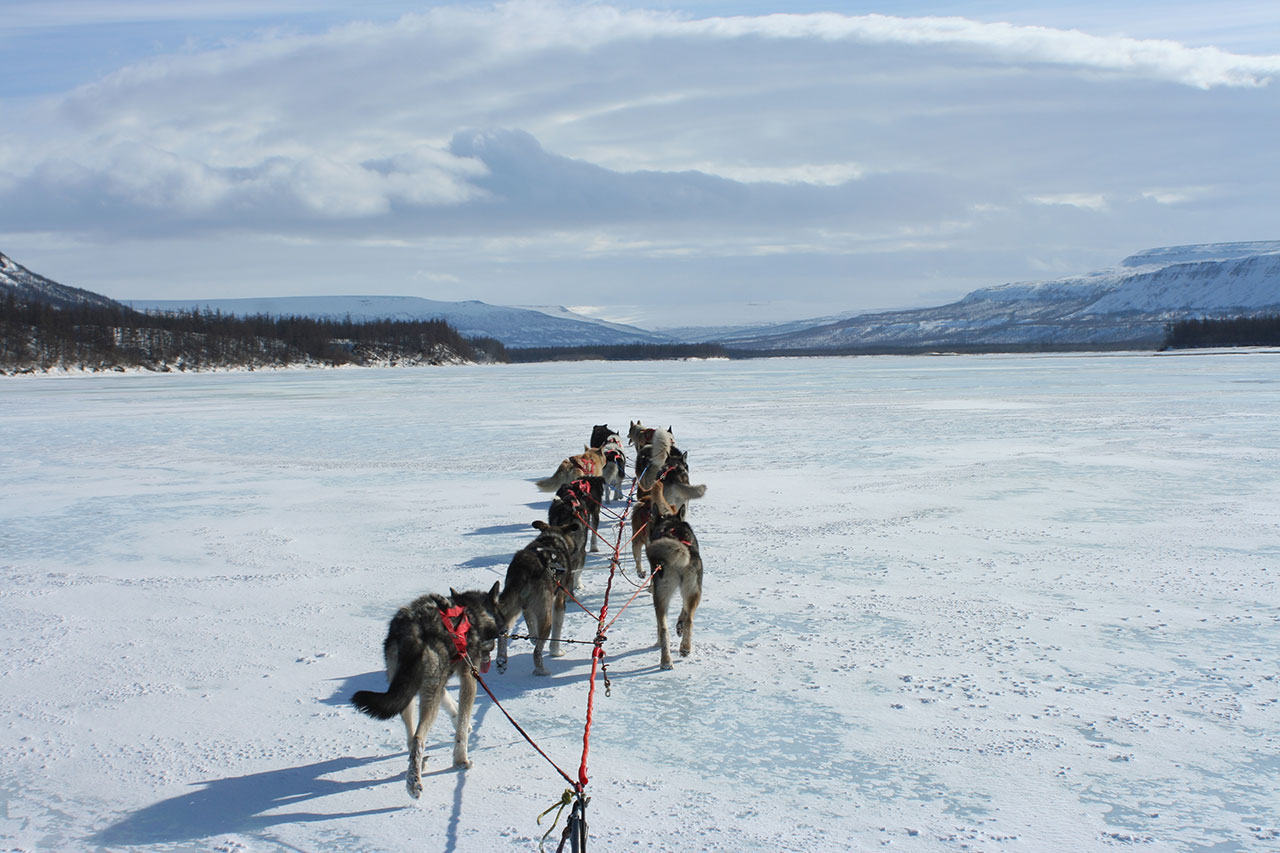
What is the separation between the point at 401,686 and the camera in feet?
13.4

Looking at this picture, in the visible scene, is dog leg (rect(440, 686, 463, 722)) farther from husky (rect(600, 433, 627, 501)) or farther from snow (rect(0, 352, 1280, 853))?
husky (rect(600, 433, 627, 501))

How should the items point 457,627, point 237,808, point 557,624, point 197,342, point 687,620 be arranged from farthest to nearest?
point 197,342
point 557,624
point 687,620
point 457,627
point 237,808

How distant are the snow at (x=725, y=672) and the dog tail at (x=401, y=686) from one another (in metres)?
0.46

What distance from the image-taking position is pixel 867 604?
6984mm

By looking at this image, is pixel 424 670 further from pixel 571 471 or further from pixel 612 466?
pixel 612 466

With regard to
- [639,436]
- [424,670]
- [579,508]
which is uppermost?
[639,436]

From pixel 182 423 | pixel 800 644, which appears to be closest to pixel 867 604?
pixel 800 644

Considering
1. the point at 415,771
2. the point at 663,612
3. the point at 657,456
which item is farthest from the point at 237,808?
the point at 657,456

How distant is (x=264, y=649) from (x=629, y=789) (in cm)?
309

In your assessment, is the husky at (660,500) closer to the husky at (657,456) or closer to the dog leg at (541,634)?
the husky at (657,456)

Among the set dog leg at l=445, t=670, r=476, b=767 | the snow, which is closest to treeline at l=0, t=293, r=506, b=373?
the snow

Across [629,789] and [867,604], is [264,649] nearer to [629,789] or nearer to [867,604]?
[629,789]

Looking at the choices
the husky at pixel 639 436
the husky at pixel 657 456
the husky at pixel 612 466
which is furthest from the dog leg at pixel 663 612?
the husky at pixel 639 436

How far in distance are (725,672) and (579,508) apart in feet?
10.3
